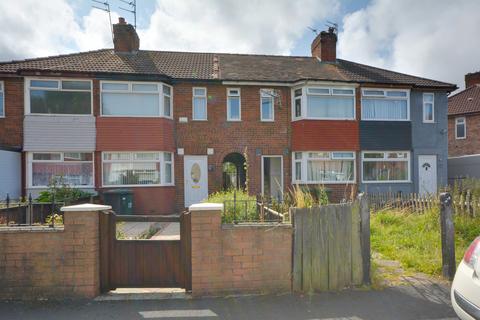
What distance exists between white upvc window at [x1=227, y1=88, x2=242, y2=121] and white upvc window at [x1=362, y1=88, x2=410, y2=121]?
5398 millimetres

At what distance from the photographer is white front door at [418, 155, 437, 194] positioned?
13.9 metres

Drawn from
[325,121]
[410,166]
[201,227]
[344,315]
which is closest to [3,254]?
[201,227]

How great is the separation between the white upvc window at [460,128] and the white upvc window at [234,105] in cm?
1802

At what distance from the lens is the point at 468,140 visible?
21625 mm

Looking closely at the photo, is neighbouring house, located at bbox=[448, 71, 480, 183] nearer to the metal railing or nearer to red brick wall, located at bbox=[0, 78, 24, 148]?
the metal railing

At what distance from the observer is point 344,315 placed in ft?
11.4

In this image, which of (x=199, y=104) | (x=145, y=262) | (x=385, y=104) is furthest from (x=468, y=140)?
(x=145, y=262)

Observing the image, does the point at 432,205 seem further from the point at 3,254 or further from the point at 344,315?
the point at 3,254

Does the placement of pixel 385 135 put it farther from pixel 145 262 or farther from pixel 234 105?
pixel 145 262

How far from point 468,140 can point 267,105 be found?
663 inches

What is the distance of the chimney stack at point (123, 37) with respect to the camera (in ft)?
45.4

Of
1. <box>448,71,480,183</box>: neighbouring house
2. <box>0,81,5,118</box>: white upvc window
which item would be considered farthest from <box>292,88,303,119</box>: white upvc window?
<box>448,71,480,183</box>: neighbouring house

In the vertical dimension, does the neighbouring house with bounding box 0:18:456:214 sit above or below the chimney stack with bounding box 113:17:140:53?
below

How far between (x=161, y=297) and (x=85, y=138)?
367 inches
